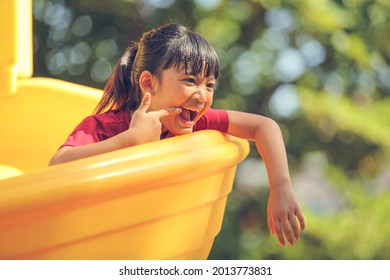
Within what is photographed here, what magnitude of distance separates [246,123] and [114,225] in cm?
38

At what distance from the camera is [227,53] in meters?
2.48

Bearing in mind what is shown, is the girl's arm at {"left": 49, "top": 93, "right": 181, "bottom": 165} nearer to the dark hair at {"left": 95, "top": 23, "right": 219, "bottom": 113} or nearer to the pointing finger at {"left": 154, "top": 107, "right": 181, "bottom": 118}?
the pointing finger at {"left": 154, "top": 107, "right": 181, "bottom": 118}

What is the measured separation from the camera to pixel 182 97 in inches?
47.3

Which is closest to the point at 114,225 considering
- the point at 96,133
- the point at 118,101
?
the point at 96,133

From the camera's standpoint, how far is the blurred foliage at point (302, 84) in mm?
2453

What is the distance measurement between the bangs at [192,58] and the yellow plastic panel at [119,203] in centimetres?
13

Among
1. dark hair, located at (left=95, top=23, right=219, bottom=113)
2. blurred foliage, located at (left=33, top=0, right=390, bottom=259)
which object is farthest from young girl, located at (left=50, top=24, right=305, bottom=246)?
blurred foliage, located at (left=33, top=0, right=390, bottom=259)

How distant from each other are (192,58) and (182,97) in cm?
7

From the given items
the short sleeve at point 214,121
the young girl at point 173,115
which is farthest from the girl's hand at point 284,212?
the short sleeve at point 214,121

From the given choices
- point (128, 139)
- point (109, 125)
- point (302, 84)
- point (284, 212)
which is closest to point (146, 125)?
point (128, 139)

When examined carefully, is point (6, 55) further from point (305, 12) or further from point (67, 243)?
point (305, 12)

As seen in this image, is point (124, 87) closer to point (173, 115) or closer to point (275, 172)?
point (173, 115)

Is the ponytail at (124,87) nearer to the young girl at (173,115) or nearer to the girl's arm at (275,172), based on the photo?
the young girl at (173,115)

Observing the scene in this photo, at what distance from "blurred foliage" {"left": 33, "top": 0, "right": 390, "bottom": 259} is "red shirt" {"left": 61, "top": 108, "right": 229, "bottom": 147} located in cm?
114
